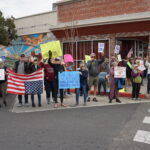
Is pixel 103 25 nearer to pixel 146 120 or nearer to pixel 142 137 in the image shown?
pixel 146 120

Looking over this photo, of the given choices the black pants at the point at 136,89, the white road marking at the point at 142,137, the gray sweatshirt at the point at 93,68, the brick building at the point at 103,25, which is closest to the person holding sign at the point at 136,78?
the black pants at the point at 136,89

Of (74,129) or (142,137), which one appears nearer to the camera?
(142,137)

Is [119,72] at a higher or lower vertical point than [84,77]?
higher

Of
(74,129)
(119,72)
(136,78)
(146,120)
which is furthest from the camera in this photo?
(136,78)

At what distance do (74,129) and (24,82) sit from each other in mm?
3650

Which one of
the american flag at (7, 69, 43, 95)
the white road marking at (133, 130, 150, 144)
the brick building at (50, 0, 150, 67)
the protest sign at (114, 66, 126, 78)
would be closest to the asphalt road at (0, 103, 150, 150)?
the white road marking at (133, 130, 150, 144)

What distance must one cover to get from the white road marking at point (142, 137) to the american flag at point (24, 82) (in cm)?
431

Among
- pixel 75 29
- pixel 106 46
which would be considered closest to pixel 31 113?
pixel 106 46

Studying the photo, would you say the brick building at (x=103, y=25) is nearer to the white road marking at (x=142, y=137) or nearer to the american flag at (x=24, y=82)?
the american flag at (x=24, y=82)

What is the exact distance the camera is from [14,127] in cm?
614

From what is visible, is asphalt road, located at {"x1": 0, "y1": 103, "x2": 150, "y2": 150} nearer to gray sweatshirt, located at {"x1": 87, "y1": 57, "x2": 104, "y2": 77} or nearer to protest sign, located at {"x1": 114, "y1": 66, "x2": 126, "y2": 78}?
protest sign, located at {"x1": 114, "y1": 66, "x2": 126, "y2": 78}

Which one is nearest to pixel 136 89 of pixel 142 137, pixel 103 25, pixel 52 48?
pixel 52 48

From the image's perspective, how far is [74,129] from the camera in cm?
590

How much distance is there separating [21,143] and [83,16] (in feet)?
46.0
